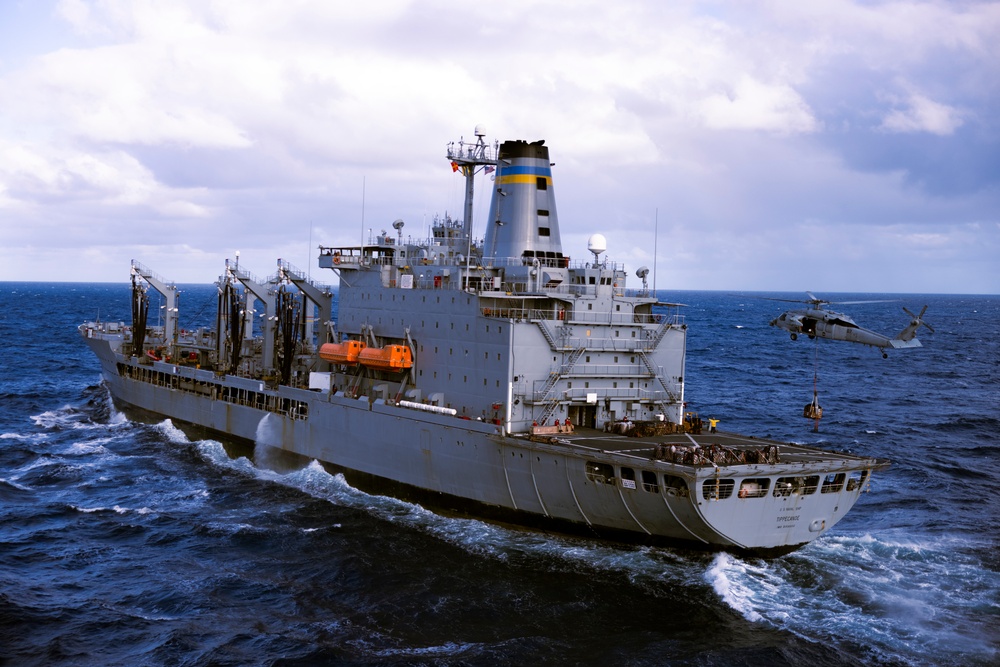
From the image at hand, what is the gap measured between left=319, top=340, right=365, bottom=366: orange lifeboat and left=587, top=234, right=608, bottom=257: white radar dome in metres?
10.3

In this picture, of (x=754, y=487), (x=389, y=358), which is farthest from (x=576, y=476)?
(x=389, y=358)

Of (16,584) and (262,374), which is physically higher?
(262,374)

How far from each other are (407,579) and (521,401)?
739 centimetres

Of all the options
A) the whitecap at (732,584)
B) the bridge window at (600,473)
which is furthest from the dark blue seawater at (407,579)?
the bridge window at (600,473)

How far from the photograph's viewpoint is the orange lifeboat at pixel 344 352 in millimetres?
37094

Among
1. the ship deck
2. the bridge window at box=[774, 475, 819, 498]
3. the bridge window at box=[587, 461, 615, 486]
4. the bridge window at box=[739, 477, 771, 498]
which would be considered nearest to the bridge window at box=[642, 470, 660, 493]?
the ship deck

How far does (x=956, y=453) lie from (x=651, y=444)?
25445mm

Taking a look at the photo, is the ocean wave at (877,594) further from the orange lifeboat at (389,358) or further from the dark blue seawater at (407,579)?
the orange lifeboat at (389,358)

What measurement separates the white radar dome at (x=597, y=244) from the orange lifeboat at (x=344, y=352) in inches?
407

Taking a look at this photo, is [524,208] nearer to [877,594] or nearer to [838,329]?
[838,329]

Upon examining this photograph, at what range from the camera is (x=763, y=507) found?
1083 inches

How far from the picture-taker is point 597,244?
3453 cm

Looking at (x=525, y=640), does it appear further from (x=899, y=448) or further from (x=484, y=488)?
(x=899, y=448)

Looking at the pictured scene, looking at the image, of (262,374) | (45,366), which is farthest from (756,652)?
(45,366)
